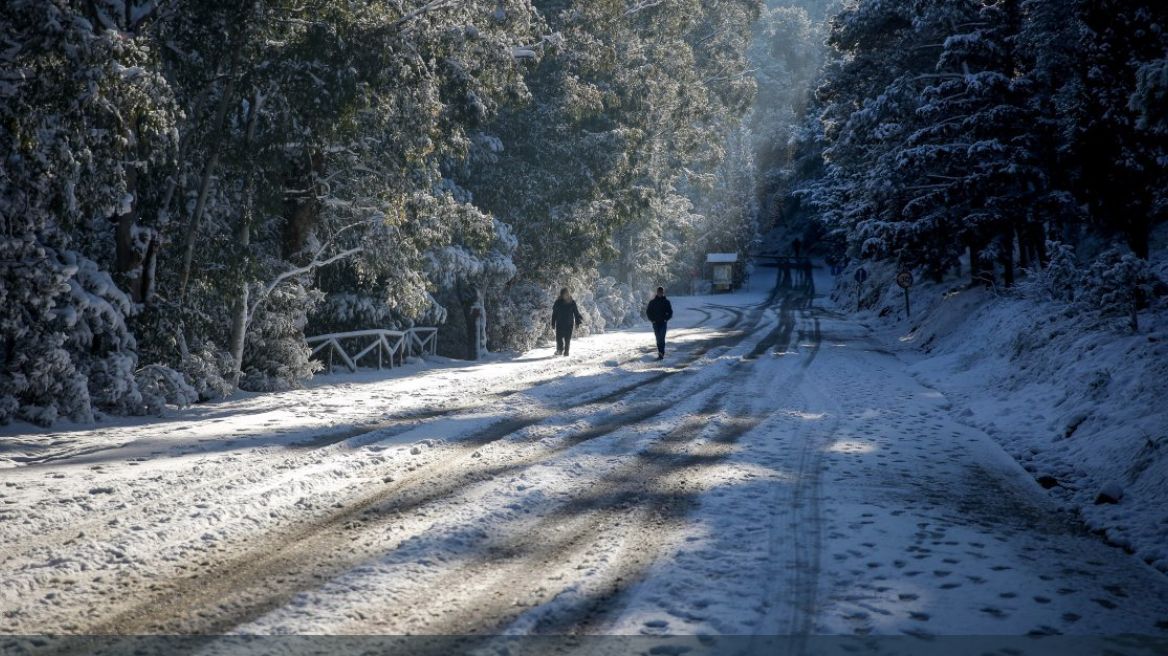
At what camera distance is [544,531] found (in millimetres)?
5180

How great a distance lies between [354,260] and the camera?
14406 mm

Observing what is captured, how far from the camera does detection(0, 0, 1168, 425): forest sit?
344 inches

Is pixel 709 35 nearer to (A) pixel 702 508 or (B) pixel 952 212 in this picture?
(B) pixel 952 212

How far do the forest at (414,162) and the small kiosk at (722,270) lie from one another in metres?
41.6

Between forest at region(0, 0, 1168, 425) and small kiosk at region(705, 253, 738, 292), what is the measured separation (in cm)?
4160

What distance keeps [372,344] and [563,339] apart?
527 centimetres

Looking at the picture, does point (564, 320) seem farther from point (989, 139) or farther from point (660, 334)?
point (989, 139)

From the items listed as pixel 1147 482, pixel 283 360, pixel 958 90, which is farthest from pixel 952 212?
pixel 283 360

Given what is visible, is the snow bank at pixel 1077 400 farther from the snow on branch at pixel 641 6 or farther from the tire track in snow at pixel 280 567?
the snow on branch at pixel 641 6

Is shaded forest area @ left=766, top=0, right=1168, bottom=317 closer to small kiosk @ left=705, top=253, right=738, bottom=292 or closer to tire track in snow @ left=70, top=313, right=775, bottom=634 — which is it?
tire track in snow @ left=70, top=313, right=775, bottom=634

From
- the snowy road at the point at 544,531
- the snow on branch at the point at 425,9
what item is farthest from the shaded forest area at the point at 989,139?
the snow on branch at the point at 425,9

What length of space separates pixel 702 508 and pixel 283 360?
972 cm

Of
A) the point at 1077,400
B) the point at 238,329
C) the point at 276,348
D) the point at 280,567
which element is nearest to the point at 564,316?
the point at 276,348

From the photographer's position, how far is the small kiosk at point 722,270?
228 feet
